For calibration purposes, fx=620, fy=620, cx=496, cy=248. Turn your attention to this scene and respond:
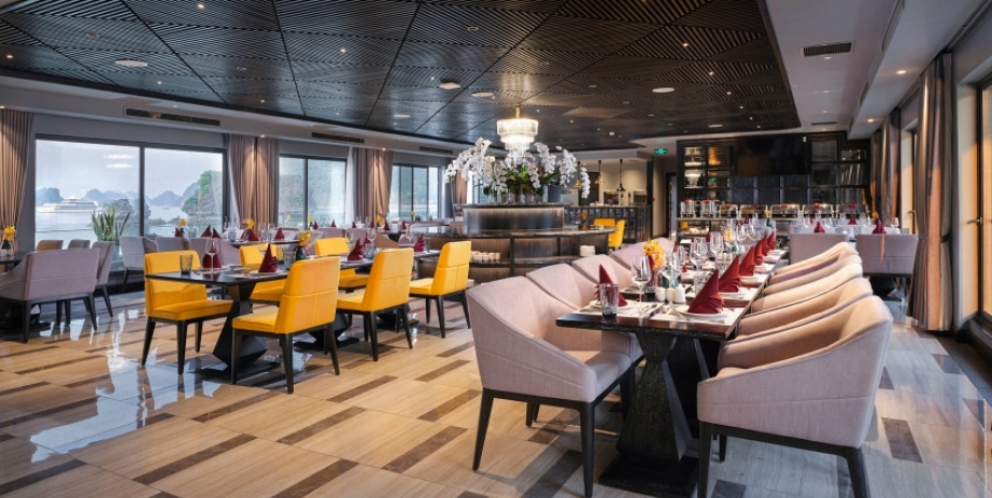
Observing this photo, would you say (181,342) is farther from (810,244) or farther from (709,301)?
(810,244)

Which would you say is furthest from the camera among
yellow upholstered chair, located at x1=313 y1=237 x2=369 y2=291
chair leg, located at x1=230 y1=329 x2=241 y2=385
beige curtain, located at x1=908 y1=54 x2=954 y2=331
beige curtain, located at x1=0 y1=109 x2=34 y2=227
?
beige curtain, located at x1=0 y1=109 x2=34 y2=227

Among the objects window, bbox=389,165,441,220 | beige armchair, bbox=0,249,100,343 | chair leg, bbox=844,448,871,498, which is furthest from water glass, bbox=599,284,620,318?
window, bbox=389,165,441,220

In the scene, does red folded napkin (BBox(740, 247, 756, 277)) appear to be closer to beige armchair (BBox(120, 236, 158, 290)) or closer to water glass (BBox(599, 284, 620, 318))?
water glass (BBox(599, 284, 620, 318))

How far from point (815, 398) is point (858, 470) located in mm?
279

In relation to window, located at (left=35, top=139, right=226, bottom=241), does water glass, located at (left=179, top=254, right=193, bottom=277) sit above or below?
below

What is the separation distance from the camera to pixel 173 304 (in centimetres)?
492

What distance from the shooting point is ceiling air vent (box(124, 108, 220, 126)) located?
31.9ft

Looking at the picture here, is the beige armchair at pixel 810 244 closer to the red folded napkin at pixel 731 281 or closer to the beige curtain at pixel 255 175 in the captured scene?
the red folded napkin at pixel 731 281

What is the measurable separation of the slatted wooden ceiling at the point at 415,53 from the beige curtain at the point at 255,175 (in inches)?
67.6

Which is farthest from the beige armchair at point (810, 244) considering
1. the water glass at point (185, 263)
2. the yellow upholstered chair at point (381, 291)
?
the water glass at point (185, 263)

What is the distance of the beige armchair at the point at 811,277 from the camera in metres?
4.00

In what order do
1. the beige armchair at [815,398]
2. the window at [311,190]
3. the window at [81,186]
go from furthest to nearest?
the window at [311,190] → the window at [81,186] → the beige armchair at [815,398]

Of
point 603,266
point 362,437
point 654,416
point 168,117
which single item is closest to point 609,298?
point 654,416

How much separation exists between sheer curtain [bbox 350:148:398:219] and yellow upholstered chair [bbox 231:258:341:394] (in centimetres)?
1060
